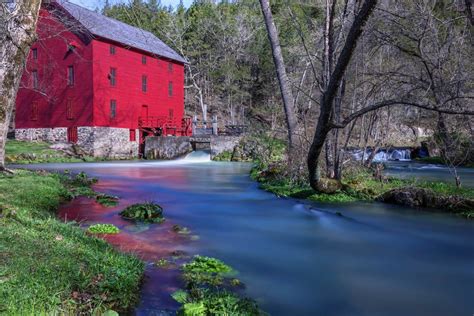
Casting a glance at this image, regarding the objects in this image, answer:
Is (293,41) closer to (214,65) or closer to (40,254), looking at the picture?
(214,65)

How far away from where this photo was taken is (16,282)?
355 centimetres

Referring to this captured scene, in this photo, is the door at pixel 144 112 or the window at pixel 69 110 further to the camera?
the door at pixel 144 112

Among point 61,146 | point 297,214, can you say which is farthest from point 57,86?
point 297,214

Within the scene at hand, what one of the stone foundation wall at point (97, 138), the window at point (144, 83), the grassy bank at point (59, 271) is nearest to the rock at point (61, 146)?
the stone foundation wall at point (97, 138)

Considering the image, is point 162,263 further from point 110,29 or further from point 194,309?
point 110,29

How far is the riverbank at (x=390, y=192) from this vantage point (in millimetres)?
8914

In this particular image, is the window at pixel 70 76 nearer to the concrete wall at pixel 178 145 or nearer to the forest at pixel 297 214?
the concrete wall at pixel 178 145

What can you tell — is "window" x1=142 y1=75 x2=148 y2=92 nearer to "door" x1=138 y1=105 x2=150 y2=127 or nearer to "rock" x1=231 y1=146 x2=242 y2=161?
"door" x1=138 y1=105 x2=150 y2=127

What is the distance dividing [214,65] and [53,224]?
38.5 m

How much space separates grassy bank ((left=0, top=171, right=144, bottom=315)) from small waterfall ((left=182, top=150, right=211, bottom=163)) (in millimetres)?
22345

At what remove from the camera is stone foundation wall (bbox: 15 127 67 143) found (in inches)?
1112

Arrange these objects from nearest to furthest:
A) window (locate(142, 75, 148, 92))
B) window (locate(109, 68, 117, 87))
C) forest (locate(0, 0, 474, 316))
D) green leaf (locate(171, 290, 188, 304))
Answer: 1. green leaf (locate(171, 290, 188, 304))
2. forest (locate(0, 0, 474, 316))
3. window (locate(109, 68, 117, 87))
4. window (locate(142, 75, 148, 92))

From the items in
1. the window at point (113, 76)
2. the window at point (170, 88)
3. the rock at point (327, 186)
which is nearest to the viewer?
the rock at point (327, 186)

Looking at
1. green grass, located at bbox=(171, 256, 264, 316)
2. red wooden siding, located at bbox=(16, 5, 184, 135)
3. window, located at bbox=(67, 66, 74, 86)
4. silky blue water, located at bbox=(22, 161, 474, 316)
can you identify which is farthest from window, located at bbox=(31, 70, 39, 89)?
green grass, located at bbox=(171, 256, 264, 316)
